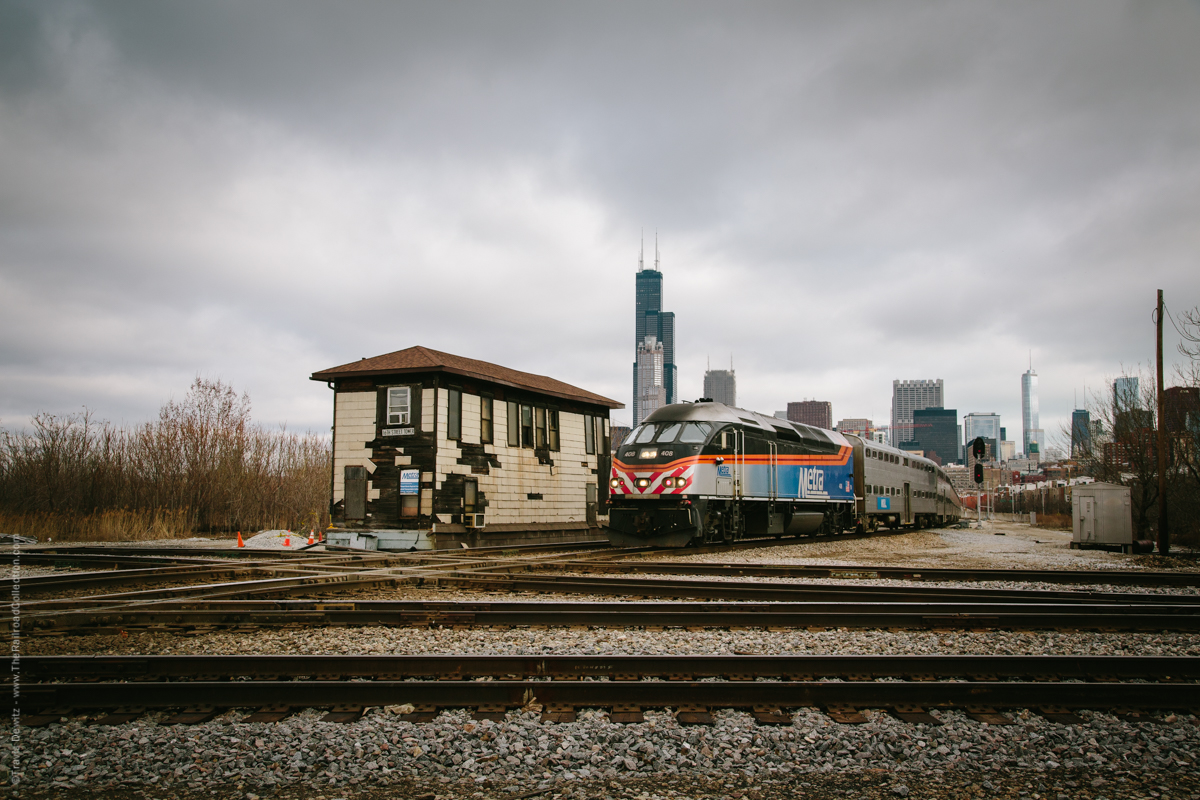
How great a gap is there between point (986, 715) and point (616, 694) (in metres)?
2.53

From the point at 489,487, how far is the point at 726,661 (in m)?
18.6

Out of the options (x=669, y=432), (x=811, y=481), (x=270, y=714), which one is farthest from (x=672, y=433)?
(x=270, y=714)

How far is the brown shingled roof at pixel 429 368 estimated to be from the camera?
21516 millimetres

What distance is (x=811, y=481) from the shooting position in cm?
2228

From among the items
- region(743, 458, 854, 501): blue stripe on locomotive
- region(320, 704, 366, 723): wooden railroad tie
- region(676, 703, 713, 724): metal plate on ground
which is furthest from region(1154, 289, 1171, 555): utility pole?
region(320, 704, 366, 723): wooden railroad tie

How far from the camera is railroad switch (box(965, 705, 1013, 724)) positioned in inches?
189

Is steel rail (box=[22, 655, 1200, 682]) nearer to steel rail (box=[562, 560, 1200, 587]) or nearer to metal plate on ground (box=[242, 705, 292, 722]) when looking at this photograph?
metal plate on ground (box=[242, 705, 292, 722])

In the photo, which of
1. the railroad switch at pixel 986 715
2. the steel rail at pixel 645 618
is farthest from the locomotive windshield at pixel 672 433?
the railroad switch at pixel 986 715

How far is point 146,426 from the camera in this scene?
3891cm

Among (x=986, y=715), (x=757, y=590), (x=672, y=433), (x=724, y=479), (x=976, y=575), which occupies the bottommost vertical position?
(x=976, y=575)

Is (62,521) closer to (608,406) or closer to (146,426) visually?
(146,426)

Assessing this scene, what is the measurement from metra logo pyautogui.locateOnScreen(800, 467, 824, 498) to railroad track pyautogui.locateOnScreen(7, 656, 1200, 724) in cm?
1628

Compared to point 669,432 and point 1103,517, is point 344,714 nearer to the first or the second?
point 669,432

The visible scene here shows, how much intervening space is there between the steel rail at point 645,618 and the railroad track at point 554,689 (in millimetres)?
2025
